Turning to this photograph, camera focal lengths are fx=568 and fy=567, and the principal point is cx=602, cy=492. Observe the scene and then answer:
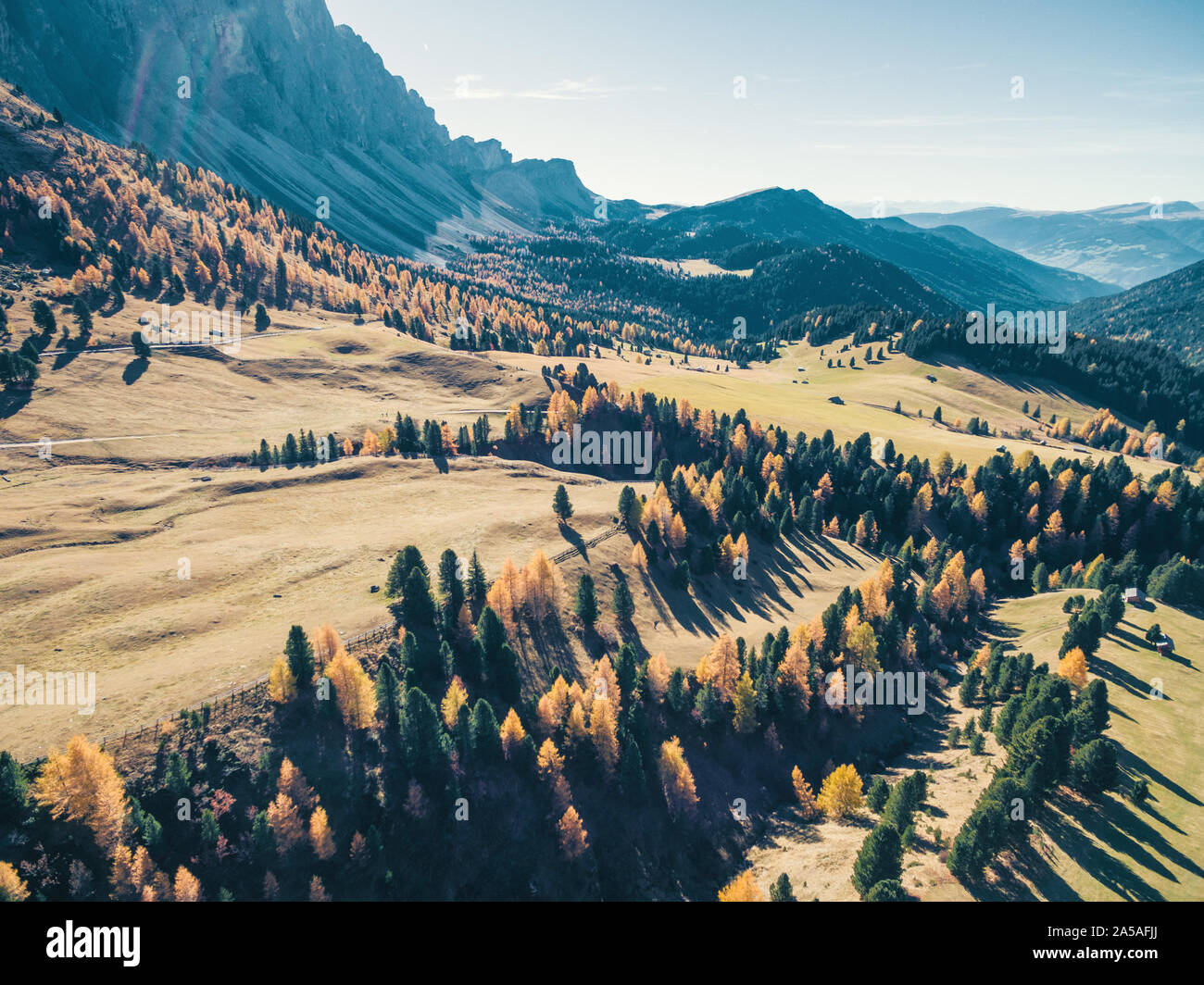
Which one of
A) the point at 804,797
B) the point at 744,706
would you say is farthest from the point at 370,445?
the point at 804,797

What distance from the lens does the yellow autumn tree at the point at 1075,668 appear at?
95.6 metres

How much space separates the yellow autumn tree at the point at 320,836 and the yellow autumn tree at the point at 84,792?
17.9 meters

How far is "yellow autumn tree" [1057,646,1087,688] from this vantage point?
314 feet

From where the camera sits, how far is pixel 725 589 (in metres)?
131

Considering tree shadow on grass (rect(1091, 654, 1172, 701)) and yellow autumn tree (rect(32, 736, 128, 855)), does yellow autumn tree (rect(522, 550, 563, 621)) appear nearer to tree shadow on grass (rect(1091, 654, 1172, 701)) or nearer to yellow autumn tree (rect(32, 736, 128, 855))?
yellow autumn tree (rect(32, 736, 128, 855))

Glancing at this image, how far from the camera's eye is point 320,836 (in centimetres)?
6456

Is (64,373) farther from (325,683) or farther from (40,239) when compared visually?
(325,683)

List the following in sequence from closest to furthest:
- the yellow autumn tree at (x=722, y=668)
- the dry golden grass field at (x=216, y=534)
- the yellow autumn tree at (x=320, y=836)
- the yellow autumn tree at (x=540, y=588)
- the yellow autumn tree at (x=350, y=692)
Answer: the yellow autumn tree at (x=320, y=836) < the yellow autumn tree at (x=350, y=692) < the dry golden grass field at (x=216, y=534) < the yellow autumn tree at (x=722, y=668) < the yellow autumn tree at (x=540, y=588)

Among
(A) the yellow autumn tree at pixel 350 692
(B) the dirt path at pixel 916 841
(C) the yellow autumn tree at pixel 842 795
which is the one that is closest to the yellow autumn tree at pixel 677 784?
(B) the dirt path at pixel 916 841

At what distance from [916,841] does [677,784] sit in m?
32.1

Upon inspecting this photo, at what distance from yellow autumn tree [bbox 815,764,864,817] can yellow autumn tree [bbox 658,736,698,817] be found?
19.8 metres

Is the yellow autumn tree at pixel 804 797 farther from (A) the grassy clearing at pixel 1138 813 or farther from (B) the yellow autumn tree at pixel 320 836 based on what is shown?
(B) the yellow autumn tree at pixel 320 836

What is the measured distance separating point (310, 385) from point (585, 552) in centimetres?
12870

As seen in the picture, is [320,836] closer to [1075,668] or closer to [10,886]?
[10,886]
